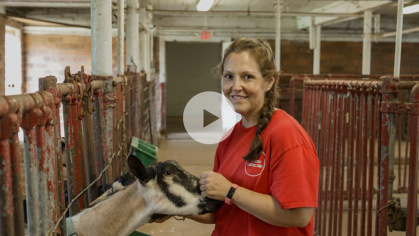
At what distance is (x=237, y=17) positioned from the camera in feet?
29.6

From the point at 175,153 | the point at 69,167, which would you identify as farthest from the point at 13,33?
the point at 69,167

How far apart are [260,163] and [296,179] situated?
0.17m

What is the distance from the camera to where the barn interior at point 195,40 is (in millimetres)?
5281

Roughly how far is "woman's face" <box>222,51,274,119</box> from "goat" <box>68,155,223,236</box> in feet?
1.50

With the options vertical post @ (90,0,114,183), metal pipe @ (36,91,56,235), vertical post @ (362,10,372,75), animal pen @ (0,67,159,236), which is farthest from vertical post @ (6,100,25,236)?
vertical post @ (362,10,372,75)

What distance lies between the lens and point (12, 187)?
981 millimetres

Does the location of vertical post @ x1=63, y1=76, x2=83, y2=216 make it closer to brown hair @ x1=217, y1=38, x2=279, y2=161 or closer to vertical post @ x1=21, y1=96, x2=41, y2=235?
vertical post @ x1=21, y1=96, x2=41, y2=235

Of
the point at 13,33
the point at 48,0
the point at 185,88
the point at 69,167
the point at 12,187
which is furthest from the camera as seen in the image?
the point at 185,88

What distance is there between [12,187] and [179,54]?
13435 millimetres

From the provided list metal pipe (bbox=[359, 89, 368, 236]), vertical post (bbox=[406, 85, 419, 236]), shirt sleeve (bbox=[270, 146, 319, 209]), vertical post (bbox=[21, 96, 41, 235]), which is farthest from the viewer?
metal pipe (bbox=[359, 89, 368, 236])

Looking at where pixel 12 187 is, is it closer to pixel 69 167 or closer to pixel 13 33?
pixel 69 167

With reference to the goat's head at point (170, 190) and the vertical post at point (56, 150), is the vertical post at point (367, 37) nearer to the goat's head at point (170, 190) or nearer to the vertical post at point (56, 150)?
the goat's head at point (170, 190)

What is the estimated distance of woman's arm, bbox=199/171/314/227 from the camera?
4.09 feet

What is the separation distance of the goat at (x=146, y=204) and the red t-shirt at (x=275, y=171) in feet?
0.65
